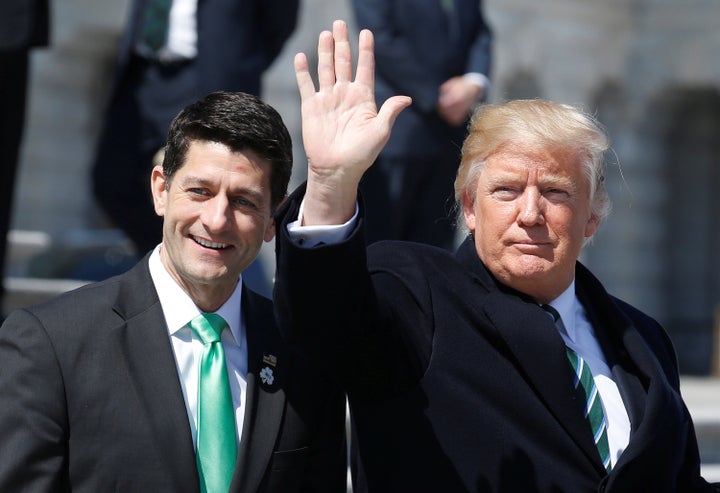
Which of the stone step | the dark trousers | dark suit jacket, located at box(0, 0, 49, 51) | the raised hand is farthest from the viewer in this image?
the stone step

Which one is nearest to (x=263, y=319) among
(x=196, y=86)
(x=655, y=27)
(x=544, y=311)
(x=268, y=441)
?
(x=268, y=441)

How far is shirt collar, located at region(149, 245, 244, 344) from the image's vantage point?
2947 mm

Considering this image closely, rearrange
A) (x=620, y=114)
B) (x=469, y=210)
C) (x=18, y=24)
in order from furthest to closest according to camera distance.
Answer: (x=620, y=114)
(x=18, y=24)
(x=469, y=210)

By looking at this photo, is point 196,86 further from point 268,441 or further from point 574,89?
point 574,89

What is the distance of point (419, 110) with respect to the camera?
533cm

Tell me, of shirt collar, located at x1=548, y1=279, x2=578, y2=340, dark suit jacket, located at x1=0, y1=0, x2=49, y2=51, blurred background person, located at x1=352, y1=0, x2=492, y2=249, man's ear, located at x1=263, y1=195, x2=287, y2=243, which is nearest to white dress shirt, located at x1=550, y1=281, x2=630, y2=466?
shirt collar, located at x1=548, y1=279, x2=578, y2=340

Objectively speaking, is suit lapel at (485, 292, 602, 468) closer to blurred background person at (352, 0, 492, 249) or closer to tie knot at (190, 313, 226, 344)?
tie knot at (190, 313, 226, 344)

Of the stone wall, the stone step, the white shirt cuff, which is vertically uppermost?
the white shirt cuff

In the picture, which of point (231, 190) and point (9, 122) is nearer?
point (231, 190)

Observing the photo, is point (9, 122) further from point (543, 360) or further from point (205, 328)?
point (543, 360)

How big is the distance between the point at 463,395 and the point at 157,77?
2.49 m

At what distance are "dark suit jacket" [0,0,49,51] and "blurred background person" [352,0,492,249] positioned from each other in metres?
1.20

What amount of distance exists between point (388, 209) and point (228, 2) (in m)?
0.95

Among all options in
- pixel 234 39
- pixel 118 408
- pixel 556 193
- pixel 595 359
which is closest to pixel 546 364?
pixel 595 359
